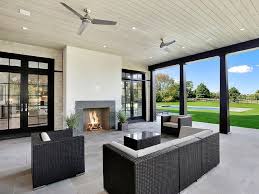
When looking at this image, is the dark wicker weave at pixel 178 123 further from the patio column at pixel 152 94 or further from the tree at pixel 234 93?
the tree at pixel 234 93

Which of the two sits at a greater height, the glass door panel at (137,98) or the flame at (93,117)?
the glass door panel at (137,98)

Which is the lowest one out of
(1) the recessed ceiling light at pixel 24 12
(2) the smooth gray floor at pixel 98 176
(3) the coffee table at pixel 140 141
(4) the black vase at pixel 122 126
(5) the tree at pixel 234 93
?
(2) the smooth gray floor at pixel 98 176

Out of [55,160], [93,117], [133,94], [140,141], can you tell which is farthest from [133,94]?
[55,160]

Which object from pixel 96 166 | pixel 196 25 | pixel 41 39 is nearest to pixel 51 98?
pixel 41 39

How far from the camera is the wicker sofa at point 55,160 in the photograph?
2453mm

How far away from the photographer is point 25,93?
590 centimetres

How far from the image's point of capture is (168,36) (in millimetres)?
5098

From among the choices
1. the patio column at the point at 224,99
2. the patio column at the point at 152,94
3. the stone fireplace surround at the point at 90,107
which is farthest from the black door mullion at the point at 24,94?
the patio column at the point at 224,99

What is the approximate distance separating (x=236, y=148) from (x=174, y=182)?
311 centimetres

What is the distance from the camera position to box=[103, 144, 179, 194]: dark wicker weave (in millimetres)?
1776

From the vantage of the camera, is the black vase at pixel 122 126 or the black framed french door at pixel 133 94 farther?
the black framed french door at pixel 133 94

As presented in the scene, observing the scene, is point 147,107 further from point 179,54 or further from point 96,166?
point 96,166

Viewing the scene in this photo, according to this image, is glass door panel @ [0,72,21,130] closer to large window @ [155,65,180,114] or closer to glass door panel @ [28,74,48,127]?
glass door panel @ [28,74,48,127]

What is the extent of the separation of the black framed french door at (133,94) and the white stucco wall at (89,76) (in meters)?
1.35
